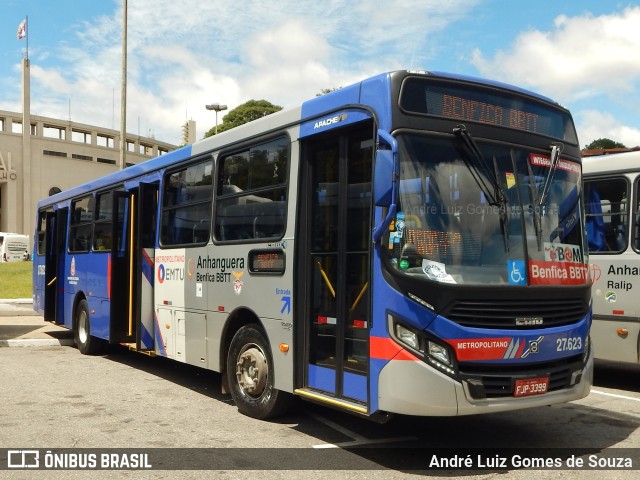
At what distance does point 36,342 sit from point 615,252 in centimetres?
1079

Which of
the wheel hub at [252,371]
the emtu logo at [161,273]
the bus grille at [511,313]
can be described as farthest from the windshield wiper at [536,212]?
the emtu logo at [161,273]

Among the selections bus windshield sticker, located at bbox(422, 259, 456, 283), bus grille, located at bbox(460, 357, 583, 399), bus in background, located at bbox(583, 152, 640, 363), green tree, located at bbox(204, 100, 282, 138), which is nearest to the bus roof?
bus windshield sticker, located at bbox(422, 259, 456, 283)

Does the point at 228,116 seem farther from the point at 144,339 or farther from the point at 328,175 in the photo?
the point at 328,175

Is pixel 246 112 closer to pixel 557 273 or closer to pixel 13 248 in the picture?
pixel 13 248

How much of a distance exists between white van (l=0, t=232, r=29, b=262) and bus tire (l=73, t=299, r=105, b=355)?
158 feet

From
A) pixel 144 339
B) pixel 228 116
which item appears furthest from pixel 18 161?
pixel 144 339

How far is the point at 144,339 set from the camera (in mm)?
9578

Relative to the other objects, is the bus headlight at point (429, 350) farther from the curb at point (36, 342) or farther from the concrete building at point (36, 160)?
the concrete building at point (36, 160)

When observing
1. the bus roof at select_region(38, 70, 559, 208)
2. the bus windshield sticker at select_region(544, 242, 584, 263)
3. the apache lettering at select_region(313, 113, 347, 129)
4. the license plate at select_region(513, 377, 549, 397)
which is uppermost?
the bus roof at select_region(38, 70, 559, 208)

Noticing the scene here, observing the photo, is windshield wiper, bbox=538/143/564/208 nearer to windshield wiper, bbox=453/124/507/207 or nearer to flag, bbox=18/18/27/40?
windshield wiper, bbox=453/124/507/207

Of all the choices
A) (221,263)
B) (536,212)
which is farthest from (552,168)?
(221,263)

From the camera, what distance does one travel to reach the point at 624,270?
8.59m

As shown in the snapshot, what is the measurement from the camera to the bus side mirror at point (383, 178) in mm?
4988

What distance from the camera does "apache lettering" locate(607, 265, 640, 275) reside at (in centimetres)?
848
